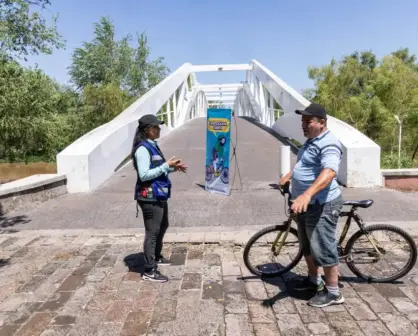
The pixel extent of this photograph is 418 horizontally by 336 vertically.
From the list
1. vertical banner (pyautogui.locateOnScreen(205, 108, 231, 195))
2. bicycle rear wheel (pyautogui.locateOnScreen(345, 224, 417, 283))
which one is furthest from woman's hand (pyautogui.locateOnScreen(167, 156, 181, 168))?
vertical banner (pyautogui.locateOnScreen(205, 108, 231, 195))

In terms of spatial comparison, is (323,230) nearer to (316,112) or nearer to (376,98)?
(316,112)

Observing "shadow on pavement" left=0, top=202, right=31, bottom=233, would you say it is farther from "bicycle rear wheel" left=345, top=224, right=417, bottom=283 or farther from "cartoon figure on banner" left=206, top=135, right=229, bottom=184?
"bicycle rear wheel" left=345, top=224, right=417, bottom=283

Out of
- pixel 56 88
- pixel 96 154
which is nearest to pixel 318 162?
pixel 96 154

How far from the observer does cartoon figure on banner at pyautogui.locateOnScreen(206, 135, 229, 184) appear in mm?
7512

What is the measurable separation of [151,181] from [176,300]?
108cm

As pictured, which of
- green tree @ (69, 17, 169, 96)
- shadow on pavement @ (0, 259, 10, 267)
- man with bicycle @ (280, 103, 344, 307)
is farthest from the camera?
Result: green tree @ (69, 17, 169, 96)

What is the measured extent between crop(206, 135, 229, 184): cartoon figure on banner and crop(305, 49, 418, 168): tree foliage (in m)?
14.2

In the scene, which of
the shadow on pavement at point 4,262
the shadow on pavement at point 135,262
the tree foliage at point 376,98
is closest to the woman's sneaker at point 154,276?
the shadow on pavement at point 135,262

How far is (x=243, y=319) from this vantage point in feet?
10.2

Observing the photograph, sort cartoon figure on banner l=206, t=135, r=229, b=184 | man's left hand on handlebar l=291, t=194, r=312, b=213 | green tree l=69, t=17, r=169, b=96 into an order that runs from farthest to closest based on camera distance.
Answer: green tree l=69, t=17, r=169, b=96
cartoon figure on banner l=206, t=135, r=229, b=184
man's left hand on handlebar l=291, t=194, r=312, b=213

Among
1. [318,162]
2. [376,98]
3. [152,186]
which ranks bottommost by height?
[152,186]

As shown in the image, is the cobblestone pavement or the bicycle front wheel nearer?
the cobblestone pavement

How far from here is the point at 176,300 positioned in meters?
3.46

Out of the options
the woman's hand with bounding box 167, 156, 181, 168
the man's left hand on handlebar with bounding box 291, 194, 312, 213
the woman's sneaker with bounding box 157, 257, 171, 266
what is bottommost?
the woman's sneaker with bounding box 157, 257, 171, 266
